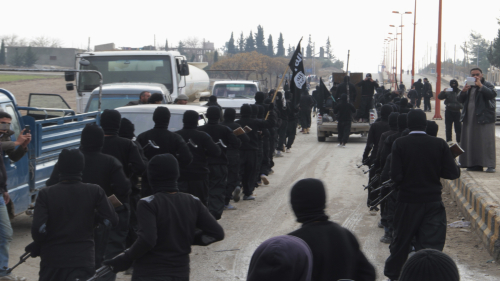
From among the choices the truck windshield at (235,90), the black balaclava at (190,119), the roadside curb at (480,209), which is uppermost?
the truck windshield at (235,90)

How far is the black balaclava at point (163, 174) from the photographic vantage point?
3.85m

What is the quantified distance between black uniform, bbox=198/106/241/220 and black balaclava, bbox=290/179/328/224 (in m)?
5.39

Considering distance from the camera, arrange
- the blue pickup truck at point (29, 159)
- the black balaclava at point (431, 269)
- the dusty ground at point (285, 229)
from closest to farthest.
Result: the black balaclava at point (431, 269) < the dusty ground at point (285, 229) < the blue pickup truck at point (29, 159)

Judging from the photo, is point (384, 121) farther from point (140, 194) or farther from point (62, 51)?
point (62, 51)

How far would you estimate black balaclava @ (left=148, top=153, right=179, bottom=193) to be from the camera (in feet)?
12.6

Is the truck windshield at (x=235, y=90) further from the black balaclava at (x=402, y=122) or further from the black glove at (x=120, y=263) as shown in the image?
the black glove at (x=120, y=263)

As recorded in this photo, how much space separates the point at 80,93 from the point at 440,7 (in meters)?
19.2

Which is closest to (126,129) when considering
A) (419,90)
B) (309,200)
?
(309,200)

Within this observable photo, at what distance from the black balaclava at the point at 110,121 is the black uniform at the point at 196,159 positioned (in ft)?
5.00

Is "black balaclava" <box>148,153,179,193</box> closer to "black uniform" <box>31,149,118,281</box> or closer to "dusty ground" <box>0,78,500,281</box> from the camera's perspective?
"black uniform" <box>31,149,118,281</box>

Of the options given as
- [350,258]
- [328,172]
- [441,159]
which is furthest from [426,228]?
[328,172]

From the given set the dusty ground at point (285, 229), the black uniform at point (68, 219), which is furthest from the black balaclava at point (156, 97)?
the black uniform at point (68, 219)

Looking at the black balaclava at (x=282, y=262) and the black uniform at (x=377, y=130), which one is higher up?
the black uniform at (x=377, y=130)

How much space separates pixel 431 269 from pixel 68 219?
9.37ft
